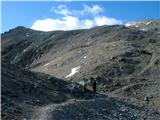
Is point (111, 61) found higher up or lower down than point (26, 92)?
higher up

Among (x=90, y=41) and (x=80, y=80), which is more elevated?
(x=90, y=41)

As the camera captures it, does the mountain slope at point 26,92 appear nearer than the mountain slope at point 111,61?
Yes

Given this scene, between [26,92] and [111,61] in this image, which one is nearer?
[26,92]

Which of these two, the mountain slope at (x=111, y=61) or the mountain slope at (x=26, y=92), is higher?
the mountain slope at (x=111, y=61)

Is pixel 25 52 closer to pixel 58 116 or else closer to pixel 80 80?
pixel 80 80

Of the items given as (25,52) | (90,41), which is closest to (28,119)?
(90,41)

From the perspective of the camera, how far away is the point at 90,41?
368 ft

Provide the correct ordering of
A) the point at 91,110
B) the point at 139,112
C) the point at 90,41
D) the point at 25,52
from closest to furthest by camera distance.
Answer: the point at 91,110, the point at 139,112, the point at 90,41, the point at 25,52

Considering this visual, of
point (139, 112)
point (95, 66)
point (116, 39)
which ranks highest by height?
point (116, 39)

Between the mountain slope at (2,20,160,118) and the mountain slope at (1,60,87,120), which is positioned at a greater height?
the mountain slope at (2,20,160,118)

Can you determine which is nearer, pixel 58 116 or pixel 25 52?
pixel 58 116

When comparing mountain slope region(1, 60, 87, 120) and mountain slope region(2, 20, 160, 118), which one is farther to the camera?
mountain slope region(2, 20, 160, 118)

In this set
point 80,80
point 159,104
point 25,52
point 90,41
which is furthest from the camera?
point 25,52

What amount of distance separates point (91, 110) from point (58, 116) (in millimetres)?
5807
